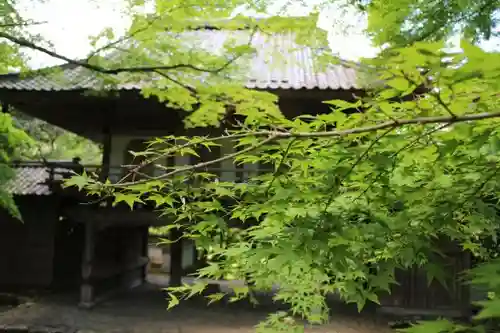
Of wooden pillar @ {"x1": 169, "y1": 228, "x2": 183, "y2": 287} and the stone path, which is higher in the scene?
wooden pillar @ {"x1": 169, "y1": 228, "x2": 183, "y2": 287}

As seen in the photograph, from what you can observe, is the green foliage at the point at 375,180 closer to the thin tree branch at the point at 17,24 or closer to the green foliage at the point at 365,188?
the green foliage at the point at 365,188

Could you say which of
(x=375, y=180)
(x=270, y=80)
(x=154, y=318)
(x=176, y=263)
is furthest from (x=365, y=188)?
(x=176, y=263)

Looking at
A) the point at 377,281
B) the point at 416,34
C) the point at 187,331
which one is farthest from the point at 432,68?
the point at 187,331

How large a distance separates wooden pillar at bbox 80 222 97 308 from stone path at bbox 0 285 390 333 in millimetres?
211

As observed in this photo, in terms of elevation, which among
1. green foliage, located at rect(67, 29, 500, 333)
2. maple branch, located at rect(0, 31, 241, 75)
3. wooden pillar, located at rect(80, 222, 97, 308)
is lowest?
wooden pillar, located at rect(80, 222, 97, 308)

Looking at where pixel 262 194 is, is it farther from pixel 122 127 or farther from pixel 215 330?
pixel 122 127

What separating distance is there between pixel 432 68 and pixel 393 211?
0.96 metres

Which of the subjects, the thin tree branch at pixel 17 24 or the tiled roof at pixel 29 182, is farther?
the tiled roof at pixel 29 182

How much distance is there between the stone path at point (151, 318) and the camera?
7.27m

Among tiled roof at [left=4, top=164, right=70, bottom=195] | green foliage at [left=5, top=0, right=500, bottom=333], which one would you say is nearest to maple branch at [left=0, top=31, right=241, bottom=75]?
green foliage at [left=5, top=0, right=500, bottom=333]

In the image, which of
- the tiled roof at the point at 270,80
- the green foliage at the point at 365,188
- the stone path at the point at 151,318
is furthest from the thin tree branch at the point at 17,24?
the stone path at the point at 151,318

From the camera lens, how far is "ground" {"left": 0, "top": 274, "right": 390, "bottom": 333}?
7288 mm

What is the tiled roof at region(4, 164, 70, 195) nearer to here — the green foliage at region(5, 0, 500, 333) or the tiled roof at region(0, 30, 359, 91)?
the tiled roof at region(0, 30, 359, 91)

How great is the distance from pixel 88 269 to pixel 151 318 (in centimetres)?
178
